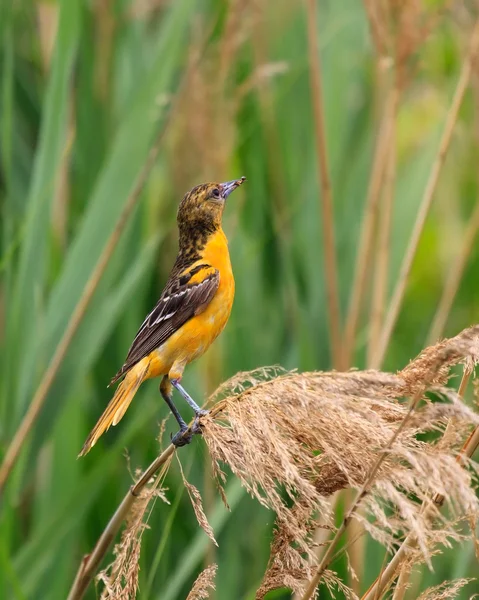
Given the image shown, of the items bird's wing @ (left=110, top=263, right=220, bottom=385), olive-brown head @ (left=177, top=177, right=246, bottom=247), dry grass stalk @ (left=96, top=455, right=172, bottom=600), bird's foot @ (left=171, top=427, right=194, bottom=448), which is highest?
olive-brown head @ (left=177, top=177, right=246, bottom=247)

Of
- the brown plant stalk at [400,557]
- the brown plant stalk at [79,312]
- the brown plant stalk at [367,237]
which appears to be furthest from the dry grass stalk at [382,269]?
the brown plant stalk at [400,557]

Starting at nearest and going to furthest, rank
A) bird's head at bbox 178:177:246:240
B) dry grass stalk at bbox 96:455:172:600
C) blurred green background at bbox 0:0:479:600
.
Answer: dry grass stalk at bbox 96:455:172:600 → blurred green background at bbox 0:0:479:600 → bird's head at bbox 178:177:246:240

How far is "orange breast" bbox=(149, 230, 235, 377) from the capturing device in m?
2.55

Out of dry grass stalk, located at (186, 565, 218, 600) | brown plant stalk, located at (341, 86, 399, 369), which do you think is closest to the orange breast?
brown plant stalk, located at (341, 86, 399, 369)

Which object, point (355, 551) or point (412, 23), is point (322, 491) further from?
point (412, 23)

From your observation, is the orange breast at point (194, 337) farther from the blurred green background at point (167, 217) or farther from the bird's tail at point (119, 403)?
the blurred green background at point (167, 217)

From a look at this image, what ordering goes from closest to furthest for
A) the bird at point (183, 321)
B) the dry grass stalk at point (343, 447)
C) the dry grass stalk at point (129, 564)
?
the dry grass stalk at point (343, 447), the dry grass stalk at point (129, 564), the bird at point (183, 321)

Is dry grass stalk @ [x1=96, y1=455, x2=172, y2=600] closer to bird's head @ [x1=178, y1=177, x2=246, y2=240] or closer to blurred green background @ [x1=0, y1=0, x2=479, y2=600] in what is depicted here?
blurred green background @ [x1=0, y1=0, x2=479, y2=600]

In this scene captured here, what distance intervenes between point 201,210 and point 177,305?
1.49ft

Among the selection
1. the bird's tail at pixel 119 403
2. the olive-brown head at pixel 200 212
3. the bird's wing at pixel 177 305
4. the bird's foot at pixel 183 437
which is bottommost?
the bird's foot at pixel 183 437

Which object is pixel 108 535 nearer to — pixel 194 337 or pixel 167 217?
pixel 194 337

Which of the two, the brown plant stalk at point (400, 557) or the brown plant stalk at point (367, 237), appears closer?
the brown plant stalk at point (400, 557)

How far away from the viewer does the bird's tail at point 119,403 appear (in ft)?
7.14

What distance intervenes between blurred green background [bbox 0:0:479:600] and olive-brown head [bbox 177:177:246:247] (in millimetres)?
139
